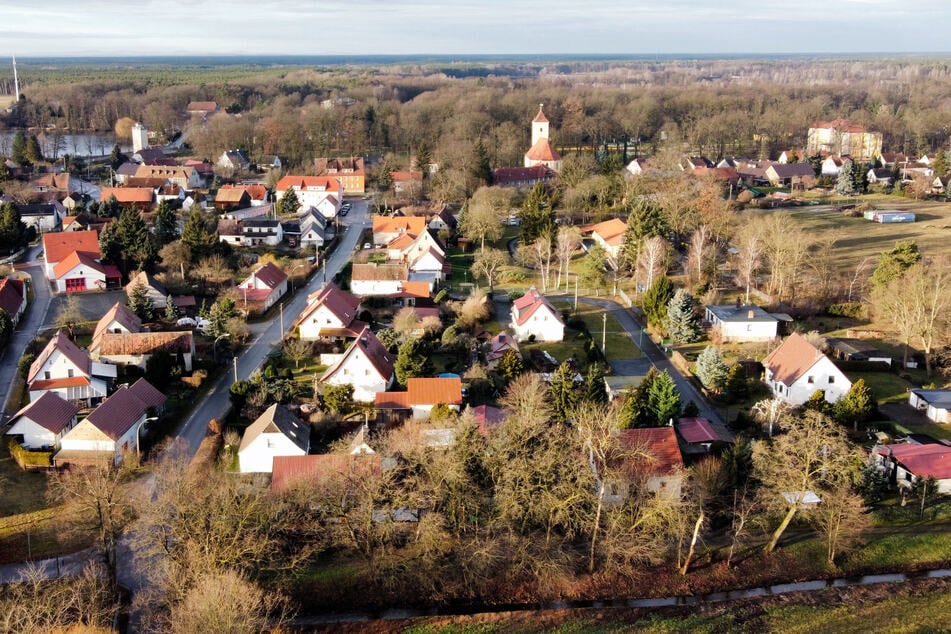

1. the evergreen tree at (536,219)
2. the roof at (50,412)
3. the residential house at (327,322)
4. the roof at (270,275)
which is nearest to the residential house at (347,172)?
the evergreen tree at (536,219)

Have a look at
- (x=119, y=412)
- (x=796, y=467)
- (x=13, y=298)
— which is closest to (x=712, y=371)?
(x=796, y=467)

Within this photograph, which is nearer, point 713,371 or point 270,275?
point 713,371

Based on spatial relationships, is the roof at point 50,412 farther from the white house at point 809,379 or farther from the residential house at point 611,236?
the residential house at point 611,236

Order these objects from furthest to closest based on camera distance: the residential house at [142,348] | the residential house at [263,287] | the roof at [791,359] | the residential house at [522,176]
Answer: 1. the residential house at [522,176]
2. the residential house at [263,287]
3. the residential house at [142,348]
4. the roof at [791,359]

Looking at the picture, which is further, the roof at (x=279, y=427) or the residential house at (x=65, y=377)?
the residential house at (x=65, y=377)

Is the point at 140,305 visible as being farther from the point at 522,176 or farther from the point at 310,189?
the point at 522,176

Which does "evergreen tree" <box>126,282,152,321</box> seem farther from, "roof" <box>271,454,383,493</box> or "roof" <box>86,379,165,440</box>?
"roof" <box>271,454,383,493</box>

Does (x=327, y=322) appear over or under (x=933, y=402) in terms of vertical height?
over
